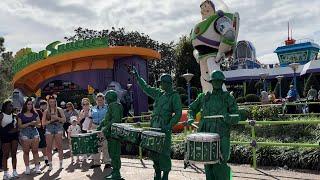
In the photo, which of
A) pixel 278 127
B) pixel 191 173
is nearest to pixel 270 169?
pixel 191 173

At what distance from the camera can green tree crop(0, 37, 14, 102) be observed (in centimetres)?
4272

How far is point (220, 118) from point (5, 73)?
44.9 m

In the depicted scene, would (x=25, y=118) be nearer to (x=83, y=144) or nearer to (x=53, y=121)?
(x=53, y=121)

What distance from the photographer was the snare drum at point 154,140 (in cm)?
523

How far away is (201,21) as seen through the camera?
1046cm

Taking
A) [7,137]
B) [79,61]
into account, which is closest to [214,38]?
[7,137]

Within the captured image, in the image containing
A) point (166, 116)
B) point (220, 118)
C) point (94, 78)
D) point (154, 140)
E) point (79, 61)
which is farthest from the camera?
point (79, 61)

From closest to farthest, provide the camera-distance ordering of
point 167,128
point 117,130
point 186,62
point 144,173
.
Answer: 1. point 167,128
2. point 117,130
3. point 144,173
4. point 186,62

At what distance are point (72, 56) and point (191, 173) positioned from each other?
42.4 ft

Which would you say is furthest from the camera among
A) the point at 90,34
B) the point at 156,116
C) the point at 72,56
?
the point at 90,34

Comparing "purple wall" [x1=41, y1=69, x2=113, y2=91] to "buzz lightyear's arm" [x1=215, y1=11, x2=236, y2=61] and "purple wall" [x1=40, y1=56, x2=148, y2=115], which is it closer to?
"purple wall" [x1=40, y1=56, x2=148, y2=115]

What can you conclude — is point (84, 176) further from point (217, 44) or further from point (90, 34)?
point (90, 34)

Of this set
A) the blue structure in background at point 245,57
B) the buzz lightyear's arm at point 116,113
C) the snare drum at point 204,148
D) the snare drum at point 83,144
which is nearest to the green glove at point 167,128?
the snare drum at point 204,148

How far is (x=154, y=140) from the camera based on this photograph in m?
5.26
